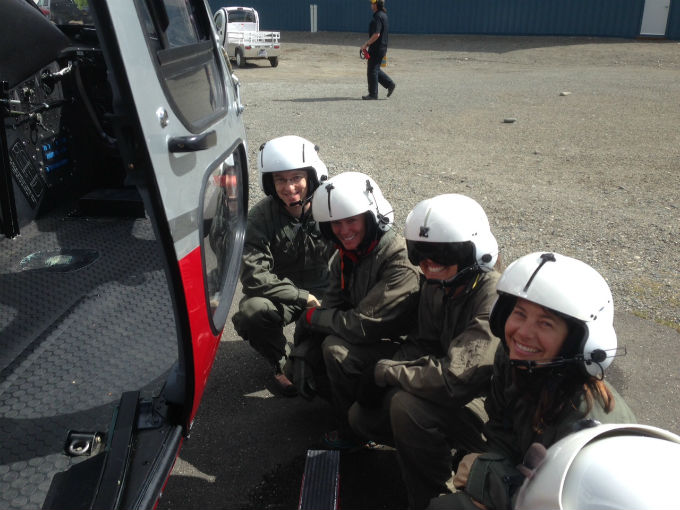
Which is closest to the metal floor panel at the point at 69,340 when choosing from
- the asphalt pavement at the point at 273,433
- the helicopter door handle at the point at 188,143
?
the asphalt pavement at the point at 273,433

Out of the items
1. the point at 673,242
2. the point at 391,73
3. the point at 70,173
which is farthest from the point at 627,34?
the point at 70,173

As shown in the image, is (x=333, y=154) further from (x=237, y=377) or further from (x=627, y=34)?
A: (x=627, y=34)

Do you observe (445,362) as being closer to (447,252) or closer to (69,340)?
(447,252)

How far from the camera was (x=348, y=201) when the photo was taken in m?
2.87

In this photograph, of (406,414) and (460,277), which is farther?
(460,277)

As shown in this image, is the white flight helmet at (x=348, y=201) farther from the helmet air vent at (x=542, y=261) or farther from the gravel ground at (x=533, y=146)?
the gravel ground at (x=533, y=146)

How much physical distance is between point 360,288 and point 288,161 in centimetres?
87

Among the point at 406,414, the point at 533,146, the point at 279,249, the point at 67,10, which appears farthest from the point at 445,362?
the point at 533,146

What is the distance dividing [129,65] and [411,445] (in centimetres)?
169

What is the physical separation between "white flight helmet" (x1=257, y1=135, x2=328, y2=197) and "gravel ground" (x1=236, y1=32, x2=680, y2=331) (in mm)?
2016

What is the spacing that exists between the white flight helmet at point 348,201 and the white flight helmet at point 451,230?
348mm

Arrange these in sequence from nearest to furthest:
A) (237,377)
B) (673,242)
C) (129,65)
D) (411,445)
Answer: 1. (129,65)
2. (411,445)
3. (237,377)
4. (673,242)

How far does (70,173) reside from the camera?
4387 millimetres

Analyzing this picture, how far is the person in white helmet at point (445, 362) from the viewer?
2.42 metres
